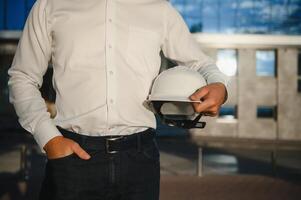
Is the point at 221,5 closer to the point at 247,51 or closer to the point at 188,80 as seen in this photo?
the point at 247,51

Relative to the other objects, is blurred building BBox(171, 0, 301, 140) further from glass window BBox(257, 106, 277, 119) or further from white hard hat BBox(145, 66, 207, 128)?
white hard hat BBox(145, 66, 207, 128)

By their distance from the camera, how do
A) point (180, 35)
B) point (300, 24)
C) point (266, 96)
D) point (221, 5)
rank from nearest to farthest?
point (180, 35) → point (266, 96) → point (221, 5) → point (300, 24)

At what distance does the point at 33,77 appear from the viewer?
2008 millimetres

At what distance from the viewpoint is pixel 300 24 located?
3722cm

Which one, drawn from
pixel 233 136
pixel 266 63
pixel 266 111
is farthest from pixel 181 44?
pixel 266 111

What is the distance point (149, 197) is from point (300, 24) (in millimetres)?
38008

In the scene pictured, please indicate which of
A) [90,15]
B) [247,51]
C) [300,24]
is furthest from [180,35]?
[300,24]

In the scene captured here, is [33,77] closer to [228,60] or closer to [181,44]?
[181,44]

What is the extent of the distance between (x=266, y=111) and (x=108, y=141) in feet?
62.1

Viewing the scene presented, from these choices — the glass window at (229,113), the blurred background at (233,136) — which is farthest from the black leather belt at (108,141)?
the glass window at (229,113)

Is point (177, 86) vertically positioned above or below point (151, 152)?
above

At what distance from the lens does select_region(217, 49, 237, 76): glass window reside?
1981cm

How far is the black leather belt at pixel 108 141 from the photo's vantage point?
1.96m

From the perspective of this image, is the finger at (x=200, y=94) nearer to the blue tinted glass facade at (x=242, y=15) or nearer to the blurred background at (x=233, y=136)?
the blurred background at (x=233, y=136)
